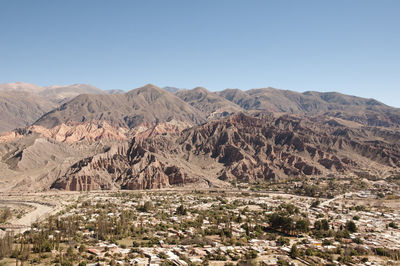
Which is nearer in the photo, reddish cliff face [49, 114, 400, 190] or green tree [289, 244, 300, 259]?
green tree [289, 244, 300, 259]

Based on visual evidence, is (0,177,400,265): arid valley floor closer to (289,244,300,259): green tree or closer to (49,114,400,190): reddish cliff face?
(289,244,300,259): green tree

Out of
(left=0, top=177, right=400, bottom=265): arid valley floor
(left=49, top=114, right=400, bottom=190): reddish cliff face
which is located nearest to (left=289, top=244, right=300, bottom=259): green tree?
(left=0, top=177, right=400, bottom=265): arid valley floor

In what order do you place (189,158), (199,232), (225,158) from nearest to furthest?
(199,232), (225,158), (189,158)

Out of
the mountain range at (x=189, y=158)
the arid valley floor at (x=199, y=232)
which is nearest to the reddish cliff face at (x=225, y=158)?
the mountain range at (x=189, y=158)

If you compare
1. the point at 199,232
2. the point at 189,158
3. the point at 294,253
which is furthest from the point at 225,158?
the point at 294,253

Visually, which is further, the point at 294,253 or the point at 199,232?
the point at 199,232

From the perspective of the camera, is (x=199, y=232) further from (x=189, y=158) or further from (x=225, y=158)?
(x=189, y=158)

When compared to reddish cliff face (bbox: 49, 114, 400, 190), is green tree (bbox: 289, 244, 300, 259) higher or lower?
lower

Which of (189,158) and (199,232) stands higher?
(189,158)

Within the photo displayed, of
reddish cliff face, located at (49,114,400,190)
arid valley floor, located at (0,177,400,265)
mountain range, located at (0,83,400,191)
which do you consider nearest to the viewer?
arid valley floor, located at (0,177,400,265)
